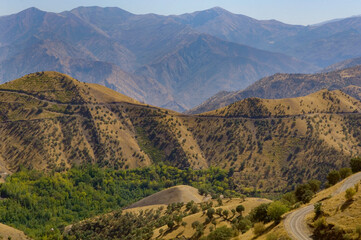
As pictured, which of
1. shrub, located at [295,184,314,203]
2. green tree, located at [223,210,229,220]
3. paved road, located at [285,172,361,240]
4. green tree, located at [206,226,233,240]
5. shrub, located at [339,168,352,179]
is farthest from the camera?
green tree, located at [223,210,229,220]

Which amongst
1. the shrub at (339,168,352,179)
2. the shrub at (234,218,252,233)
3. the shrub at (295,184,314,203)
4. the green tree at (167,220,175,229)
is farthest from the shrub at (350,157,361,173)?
the green tree at (167,220,175,229)

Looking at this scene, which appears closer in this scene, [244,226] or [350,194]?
[350,194]

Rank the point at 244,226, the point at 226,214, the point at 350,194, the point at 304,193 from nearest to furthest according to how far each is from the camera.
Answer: the point at 350,194 < the point at 244,226 < the point at 304,193 < the point at 226,214

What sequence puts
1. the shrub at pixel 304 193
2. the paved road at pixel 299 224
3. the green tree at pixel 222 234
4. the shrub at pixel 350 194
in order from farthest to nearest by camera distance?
the shrub at pixel 304 193 → the green tree at pixel 222 234 → the shrub at pixel 350 194 → the paved road at pixel 299 224

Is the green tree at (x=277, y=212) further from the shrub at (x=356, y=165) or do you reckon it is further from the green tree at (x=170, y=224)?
the green tree at (x=170, y=224)

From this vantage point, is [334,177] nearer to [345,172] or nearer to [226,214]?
[345,172]

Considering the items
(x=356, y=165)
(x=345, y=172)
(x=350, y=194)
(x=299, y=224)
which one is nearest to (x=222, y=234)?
(x=299, y=224)

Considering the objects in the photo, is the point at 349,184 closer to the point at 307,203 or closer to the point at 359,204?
the point at 307,203

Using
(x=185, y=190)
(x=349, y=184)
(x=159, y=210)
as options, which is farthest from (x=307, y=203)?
(x=185, y=190)

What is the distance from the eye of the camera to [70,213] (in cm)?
18338

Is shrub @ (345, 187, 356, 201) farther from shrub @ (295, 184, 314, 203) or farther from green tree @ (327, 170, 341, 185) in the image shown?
green tree @ (327, 170, 341, 185)

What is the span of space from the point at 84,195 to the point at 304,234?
162387 millimetres

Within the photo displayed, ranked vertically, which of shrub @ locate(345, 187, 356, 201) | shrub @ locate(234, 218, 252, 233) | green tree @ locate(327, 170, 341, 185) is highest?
shrub @ locate(345, 187, 356, 201)

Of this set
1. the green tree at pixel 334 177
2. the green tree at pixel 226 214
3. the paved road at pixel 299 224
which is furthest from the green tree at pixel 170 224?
Answer: the paved road at pixel 299 224
